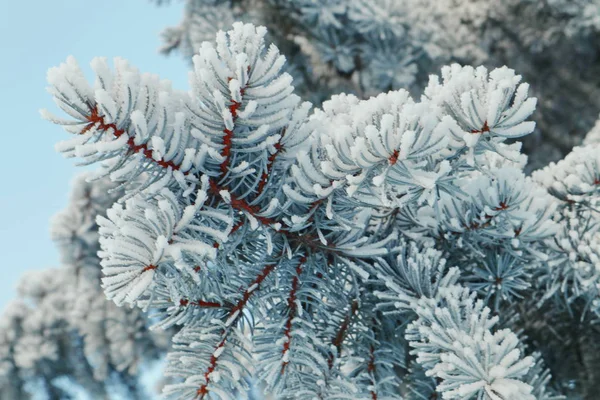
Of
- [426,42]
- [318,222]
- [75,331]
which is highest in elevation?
[426,42]

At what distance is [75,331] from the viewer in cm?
298

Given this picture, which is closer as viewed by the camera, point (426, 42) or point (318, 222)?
point (318, 222)

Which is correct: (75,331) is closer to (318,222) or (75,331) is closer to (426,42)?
(426,42)

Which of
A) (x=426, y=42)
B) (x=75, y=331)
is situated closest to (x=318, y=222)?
(x=426, y=42)

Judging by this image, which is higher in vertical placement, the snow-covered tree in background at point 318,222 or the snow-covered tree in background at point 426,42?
the snow-covered tree in background at point 426,42

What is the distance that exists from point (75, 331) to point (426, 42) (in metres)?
2.49

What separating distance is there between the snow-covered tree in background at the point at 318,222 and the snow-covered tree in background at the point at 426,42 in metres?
1.10

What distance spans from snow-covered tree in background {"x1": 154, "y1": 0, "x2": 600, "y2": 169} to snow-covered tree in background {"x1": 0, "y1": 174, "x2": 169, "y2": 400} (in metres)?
0.88

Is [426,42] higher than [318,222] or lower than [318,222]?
higher

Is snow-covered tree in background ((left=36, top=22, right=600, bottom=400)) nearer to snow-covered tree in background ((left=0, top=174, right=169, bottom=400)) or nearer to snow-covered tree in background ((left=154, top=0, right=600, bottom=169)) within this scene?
snow-covered tree in background ((left=154, top=0, right=600, bottom=169))

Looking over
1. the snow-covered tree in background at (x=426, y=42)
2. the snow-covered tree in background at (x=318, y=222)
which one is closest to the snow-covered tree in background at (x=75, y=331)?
the snow-covered tree in background at (x=426, y=42)

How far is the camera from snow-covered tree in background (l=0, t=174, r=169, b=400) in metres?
2.17

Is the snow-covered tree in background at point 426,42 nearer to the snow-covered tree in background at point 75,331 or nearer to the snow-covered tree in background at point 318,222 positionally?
the snow-covered tree in background at point 75,331

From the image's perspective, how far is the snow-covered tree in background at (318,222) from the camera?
1.49 feet
